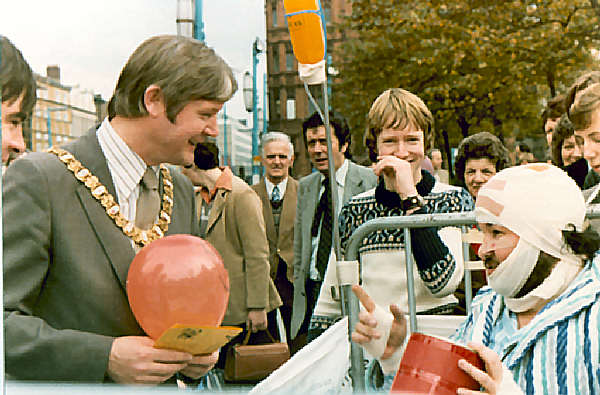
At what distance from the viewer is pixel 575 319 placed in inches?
45.0

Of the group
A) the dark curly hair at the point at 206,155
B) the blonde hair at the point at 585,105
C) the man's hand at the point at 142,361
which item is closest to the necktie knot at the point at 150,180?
the dark curly hair at the point at 206,155

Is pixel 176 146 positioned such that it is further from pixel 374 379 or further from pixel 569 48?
pixel 569 48

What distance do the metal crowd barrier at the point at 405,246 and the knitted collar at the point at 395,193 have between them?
0.30ft

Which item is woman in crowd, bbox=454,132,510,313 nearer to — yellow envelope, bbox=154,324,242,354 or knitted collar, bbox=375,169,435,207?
knitted collar, bbox=375,169,435,207

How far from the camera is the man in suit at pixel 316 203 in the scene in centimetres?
186

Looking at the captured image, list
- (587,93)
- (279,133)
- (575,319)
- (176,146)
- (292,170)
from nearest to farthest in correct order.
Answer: (575,319), (176,146), (587,93), (279,133), (292,170)

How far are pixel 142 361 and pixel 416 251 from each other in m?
0.75

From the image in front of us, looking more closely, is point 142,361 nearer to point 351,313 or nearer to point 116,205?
point 116,205

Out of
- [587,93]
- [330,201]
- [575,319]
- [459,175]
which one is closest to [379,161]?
[459,175]

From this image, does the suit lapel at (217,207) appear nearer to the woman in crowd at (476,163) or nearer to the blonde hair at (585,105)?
the woman in crowd at (476,163)

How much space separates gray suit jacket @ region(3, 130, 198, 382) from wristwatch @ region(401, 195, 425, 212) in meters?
0.73

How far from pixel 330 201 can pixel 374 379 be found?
0.59 metres

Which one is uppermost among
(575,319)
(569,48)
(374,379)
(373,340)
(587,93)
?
(569,48)

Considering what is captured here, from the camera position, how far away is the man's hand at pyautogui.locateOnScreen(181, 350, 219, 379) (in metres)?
1.21
